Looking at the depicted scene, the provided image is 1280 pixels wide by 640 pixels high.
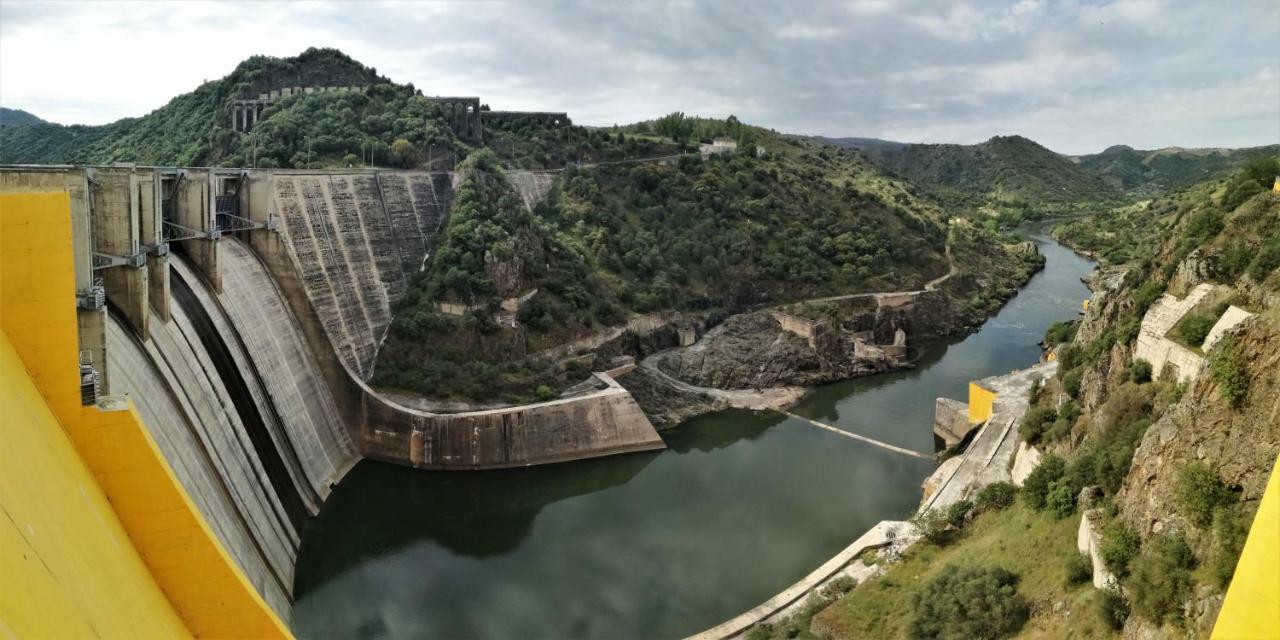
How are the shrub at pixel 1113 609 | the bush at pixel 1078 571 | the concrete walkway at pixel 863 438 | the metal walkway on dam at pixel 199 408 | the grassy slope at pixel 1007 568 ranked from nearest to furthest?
the metal walkway on dam at pixel 199 408 < the shrub at pixel 1113 609 < the grassy slope at pixel 1007 568 < the bush at pixel 1078 571 < the concrete walkway at pixel 863 438

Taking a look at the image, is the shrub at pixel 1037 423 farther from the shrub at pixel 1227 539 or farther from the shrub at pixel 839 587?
the shrub at pixel 1227 539

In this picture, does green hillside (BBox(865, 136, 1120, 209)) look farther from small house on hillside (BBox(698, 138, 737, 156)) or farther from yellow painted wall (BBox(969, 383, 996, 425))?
yellow painted wall (BBox(969, 383, 996, 425))

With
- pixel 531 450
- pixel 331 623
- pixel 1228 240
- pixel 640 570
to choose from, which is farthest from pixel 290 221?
pixel 1228 240

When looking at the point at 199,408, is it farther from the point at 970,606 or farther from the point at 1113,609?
the point at 1113,609

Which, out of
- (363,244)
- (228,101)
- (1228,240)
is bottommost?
(363,244)

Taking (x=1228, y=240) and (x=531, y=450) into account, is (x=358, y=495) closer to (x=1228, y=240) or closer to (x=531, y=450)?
(x=531, y=450)

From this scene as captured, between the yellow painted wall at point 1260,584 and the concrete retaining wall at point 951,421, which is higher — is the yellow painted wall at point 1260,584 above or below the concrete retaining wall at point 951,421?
above

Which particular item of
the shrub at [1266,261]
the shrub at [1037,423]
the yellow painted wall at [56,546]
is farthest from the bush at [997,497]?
the yellow painted wall at [56,546]

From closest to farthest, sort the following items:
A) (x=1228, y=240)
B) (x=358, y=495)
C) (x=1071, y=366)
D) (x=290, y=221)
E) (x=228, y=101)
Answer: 1. (x=1228, y=240)
2. (x=1071, y=366)
3. (x=358, y=495)
4. (x=290, y=221)
5. (x=228, y=101)
